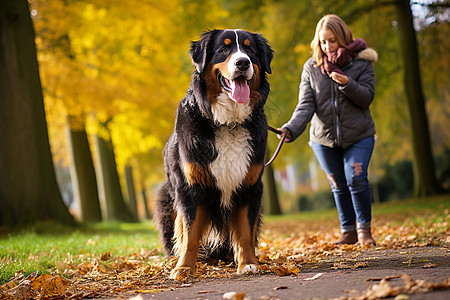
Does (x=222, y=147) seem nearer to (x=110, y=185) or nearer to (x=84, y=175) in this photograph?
(x=84, y=175)

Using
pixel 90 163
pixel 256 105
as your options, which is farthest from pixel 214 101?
pixel 90 163

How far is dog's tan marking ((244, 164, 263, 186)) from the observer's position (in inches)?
147

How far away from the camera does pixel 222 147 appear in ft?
12.2

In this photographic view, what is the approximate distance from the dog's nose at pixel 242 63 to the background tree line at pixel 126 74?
5.72 metres

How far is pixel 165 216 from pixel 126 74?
31.5 feet

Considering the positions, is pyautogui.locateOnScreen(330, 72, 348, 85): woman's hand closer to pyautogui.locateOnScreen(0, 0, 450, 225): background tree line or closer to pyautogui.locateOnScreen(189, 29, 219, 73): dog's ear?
pyautogui.locateOnScreen(189, 29, 219, 73): dog's ear

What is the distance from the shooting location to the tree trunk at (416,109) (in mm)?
12080

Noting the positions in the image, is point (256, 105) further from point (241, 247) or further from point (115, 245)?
point (115, 245)

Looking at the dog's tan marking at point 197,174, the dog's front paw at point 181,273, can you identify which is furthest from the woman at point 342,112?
the dog's front paw at point 181,273

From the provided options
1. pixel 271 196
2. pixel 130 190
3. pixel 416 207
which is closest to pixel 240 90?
pixel 416 207

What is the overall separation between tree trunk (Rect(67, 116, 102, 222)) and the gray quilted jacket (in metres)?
9.36

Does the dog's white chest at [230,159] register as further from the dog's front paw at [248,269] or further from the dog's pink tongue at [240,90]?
the dog's front paw at [248,269]

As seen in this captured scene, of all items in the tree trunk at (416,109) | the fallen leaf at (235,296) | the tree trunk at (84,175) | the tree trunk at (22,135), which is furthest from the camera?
the tree trunk at (84,175)

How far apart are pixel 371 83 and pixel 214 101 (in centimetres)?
216
